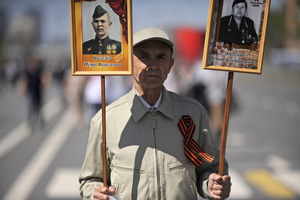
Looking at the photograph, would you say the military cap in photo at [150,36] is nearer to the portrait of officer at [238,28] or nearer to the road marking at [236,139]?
the portrait of officer at [238,28]

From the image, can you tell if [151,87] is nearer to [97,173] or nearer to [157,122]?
[157,122]

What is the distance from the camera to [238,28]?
2521 mm

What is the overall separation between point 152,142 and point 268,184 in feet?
16.6

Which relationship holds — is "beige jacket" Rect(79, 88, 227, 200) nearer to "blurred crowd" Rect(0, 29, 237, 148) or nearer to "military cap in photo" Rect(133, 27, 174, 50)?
"military cap in photo" Rect(133, 27, 174, 50)

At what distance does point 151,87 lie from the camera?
2.57 m

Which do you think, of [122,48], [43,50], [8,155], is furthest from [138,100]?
[43,50]

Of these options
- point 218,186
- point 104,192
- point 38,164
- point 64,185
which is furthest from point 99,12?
point 38,164

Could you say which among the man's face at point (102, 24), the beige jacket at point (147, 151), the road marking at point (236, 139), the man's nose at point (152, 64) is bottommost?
the road marking at point (236, 139)

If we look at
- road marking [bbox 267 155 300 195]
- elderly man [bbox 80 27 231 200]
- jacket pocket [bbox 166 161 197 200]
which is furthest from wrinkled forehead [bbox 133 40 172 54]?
road marking [bbox 267 155 300 195]

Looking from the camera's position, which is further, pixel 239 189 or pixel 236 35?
pixel 239 189

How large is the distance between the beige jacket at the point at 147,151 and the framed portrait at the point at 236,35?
378mm

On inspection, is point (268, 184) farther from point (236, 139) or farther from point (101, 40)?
point (101, 40)

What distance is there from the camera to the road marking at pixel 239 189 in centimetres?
636

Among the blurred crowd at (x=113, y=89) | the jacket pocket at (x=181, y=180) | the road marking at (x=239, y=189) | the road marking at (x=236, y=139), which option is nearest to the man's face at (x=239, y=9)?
the jacket pocket at (x=181, y=180)
